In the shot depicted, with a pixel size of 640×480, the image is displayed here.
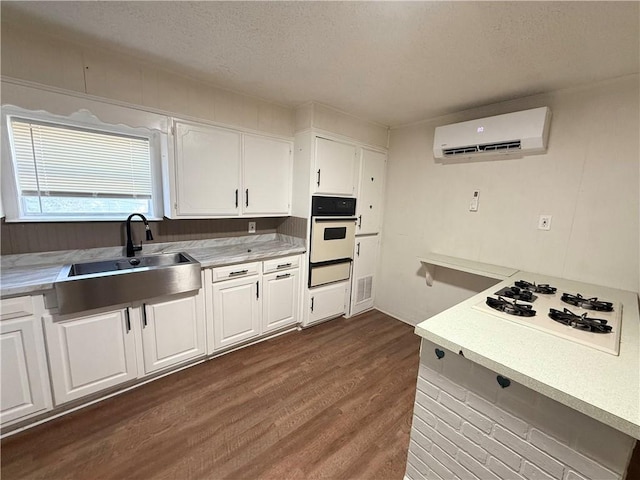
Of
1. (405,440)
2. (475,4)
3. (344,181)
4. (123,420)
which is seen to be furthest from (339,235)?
(123,420)

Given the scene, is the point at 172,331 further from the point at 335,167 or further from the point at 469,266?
the point at 469,266

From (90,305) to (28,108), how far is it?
4.07ft

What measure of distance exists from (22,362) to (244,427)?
1309 millimetres

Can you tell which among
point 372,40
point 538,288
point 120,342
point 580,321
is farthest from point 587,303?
point 120,342

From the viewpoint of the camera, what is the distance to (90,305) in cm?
164

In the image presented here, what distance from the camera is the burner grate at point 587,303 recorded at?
57.7 inches

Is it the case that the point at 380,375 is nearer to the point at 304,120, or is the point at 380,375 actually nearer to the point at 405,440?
the point at 405,440

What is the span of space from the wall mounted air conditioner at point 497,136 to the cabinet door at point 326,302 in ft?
5.84

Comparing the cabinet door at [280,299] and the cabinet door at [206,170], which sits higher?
the cabinet door at [206,170]

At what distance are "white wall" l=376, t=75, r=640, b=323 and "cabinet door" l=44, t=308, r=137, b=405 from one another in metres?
2.70

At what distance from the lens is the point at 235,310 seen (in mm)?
2377

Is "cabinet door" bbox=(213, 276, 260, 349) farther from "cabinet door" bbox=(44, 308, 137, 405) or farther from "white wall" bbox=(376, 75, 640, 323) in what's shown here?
"white wall" bbox=(376, 75, 640, 323)

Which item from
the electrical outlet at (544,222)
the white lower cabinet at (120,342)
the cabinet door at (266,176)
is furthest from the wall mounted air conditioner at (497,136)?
the white lower cabinet at (120,342)

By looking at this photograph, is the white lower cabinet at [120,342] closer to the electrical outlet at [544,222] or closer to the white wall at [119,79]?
the white wall at [119,79]
